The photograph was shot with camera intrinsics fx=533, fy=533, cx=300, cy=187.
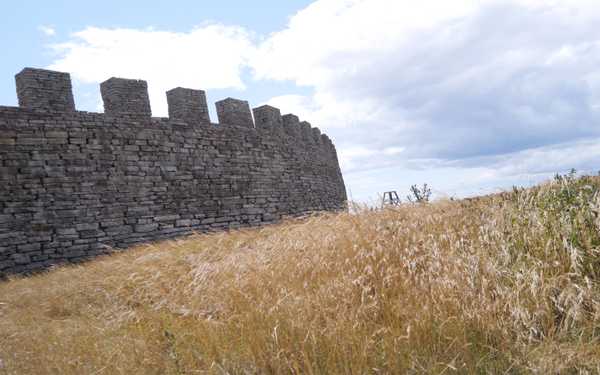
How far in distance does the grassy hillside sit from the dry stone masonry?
4.06 metres

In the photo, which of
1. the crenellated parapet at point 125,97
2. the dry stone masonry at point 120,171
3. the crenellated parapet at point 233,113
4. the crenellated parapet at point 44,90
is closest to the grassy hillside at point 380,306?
the dry stone masonry at point 120,171

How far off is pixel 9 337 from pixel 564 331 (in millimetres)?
5142

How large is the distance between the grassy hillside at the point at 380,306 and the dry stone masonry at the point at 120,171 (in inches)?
160

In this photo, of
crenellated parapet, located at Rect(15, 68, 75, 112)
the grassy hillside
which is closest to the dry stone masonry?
crenellated parapet, located at Rect(15, 68, 75, 112)

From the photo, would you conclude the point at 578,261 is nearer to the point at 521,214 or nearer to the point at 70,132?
the point at 521,214

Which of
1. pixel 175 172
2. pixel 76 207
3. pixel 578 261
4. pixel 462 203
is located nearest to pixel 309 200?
pixel 175 172

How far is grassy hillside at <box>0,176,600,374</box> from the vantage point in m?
3.37

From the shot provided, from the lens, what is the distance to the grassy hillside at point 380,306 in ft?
11.1

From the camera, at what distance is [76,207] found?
1036cm

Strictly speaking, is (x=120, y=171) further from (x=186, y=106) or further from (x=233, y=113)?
(x=233, y=113)

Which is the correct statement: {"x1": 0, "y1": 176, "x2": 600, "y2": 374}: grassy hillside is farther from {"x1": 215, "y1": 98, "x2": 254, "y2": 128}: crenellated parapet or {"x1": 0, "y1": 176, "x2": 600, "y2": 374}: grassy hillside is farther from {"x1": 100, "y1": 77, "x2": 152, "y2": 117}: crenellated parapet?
Answer: {"x1": 215, "y1": 98, "x2": 254, "y2": 128}: crenellated parapet

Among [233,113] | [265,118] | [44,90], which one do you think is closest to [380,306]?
[44,90]

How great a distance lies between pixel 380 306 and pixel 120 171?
27.7 feet

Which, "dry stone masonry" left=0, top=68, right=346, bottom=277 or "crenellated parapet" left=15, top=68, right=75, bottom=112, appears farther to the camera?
"crenellated parapet" left=15, top=68, right=75, bottom=112
